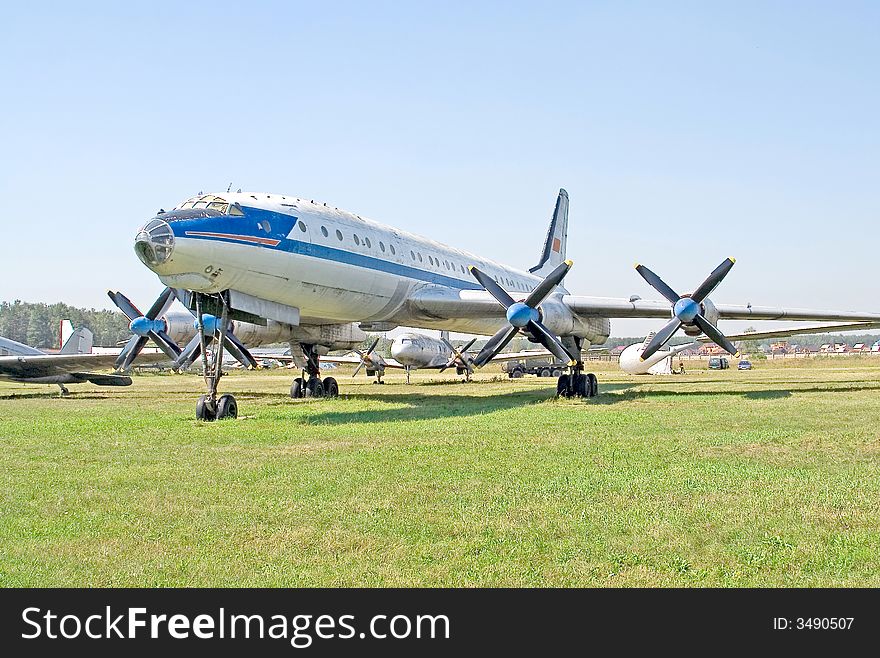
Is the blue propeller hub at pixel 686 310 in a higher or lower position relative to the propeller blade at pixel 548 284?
lower

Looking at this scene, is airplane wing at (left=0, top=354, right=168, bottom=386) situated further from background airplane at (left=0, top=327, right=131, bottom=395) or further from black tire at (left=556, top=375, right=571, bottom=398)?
black tire at (left=556, top=375, right=571, bottom=398)

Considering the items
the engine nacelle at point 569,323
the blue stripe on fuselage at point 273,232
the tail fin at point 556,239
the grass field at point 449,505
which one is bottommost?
the grass field at point 449,505

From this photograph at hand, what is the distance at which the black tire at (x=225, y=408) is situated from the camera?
16155 mm

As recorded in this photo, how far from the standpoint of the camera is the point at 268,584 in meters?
4.76

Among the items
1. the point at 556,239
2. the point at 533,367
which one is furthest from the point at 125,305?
the point at 533,367

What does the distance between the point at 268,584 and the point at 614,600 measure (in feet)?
6.75

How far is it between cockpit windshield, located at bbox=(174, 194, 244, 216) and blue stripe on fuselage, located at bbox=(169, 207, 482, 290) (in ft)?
0.54

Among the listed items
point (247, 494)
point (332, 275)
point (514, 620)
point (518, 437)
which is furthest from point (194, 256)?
point (514, 620)

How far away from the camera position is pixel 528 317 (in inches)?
767

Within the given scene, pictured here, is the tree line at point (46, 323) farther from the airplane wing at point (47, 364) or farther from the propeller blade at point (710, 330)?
the propeller blade at point (710, 330)

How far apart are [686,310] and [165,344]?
15.0 metres

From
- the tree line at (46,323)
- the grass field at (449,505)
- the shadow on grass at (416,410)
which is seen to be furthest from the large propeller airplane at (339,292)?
the tree line at (46,323)

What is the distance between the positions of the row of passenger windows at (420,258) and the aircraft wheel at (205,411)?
4.29 meters

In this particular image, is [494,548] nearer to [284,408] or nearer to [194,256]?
[194,256]
